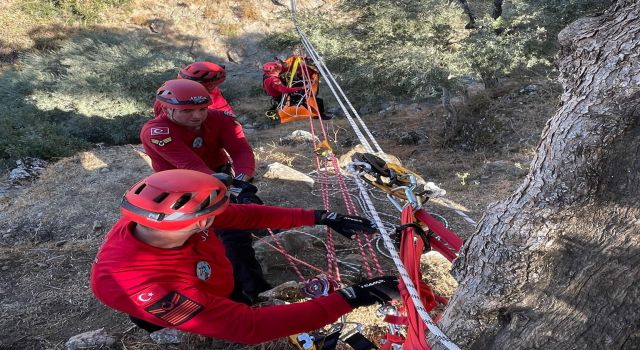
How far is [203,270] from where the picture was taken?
2.11 metres

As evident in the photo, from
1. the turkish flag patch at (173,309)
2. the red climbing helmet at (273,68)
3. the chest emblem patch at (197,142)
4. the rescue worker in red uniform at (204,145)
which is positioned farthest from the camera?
the red climbing helmet at (273,68)

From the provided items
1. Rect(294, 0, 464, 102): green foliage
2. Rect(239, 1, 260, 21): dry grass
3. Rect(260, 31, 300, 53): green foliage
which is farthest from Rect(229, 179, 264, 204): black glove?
Rect(239, 1, 260, 21): dry grass

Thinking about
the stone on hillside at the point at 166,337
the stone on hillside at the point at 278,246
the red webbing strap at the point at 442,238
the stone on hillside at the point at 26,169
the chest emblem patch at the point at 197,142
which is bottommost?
the stone on hillside at the point at 26,169

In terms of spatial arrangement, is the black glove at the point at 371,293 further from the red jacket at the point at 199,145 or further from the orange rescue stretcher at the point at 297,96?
the orange rescue stretcher at the point at 297,96

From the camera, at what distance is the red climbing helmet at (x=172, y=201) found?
185 centimetres

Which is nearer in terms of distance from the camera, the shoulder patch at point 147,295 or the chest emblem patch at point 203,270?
the shoulder patch at point 147,295

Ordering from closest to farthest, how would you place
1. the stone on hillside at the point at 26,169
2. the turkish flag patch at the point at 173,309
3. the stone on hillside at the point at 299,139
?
the turkish flag patch at the point at 173,309 < the stone on hillside at the point at 26,169 < the stone on hillside at the point at 299,139

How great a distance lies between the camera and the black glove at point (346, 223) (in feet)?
8.50

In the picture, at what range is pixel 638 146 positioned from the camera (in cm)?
135

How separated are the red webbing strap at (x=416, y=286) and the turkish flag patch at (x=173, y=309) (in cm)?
81

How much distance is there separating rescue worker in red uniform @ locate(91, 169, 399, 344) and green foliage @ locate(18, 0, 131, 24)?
59.6 ft

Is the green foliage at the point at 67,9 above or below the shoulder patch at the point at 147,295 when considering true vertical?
above

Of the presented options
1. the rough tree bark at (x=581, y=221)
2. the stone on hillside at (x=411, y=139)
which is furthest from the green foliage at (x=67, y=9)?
the rough tree bark at (x=581, y=221)

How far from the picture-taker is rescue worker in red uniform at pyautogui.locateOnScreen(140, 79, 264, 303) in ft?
10.5
